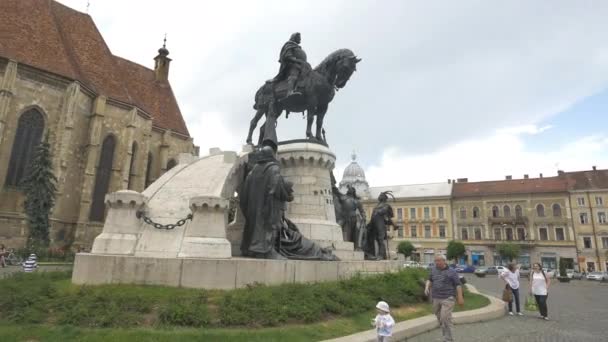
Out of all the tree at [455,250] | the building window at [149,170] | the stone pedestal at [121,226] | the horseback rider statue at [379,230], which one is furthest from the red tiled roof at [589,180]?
the stone pedestal at [121,226]

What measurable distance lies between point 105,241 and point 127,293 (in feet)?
7.75

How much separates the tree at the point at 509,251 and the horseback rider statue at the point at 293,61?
149 ft

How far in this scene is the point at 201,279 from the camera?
22.6 feet

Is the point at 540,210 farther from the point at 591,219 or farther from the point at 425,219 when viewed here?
the point at 425,219

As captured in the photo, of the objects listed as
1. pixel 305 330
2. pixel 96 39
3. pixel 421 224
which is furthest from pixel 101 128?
pixel 421 224

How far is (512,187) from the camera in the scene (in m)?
55.4

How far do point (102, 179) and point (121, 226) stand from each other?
89.1ft

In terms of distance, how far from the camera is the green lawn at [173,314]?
511 centimetres

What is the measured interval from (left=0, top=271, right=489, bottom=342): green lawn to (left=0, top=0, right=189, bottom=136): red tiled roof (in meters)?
28.0

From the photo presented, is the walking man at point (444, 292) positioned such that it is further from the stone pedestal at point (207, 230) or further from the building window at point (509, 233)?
the building window at point (509, 233)

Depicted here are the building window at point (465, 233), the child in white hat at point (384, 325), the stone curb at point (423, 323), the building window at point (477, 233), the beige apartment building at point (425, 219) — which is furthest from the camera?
the beige apartment building at point (425, 219)

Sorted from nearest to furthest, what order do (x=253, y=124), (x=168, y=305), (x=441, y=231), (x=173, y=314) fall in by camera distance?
1. (x=173, y=314)
2. (x=168, y=305)
3. (x=253, y=124)
4. (x=441, y=231)

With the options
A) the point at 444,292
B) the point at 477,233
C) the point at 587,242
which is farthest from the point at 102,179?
the point at 587,242

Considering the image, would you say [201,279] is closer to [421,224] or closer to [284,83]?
[284,83]
